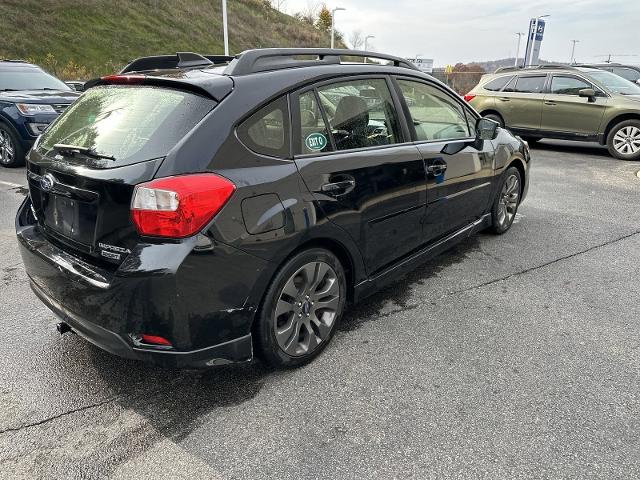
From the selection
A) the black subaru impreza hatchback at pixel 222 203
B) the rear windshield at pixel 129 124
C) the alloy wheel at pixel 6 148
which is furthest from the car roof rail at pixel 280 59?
the alloy wheel at pixel 6 148

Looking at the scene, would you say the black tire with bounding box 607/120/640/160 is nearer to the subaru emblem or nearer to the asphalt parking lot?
the asphalt parking lot

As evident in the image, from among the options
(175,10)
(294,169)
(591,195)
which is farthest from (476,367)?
(175,10)

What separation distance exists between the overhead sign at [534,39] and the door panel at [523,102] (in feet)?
50.6

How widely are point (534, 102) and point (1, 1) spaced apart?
30174 millimetres

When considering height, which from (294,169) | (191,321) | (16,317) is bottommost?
(16,317)

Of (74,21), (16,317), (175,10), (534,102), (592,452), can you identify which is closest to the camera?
(592,452)

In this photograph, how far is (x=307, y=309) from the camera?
8.67ft

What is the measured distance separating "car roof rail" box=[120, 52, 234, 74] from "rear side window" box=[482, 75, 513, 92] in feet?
31.1

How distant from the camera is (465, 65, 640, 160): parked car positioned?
923 cm

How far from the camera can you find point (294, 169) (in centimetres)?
241

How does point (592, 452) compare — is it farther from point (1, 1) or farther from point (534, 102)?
point (1, 1)

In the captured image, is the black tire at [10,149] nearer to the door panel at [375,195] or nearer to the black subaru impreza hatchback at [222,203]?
the black subaru impreza hatchback at [222,203]

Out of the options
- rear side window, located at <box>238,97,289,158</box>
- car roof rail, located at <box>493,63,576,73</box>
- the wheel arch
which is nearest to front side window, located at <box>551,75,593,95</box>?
car roof rail, located at <box>493,63,576,73</box>

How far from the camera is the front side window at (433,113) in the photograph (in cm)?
338
